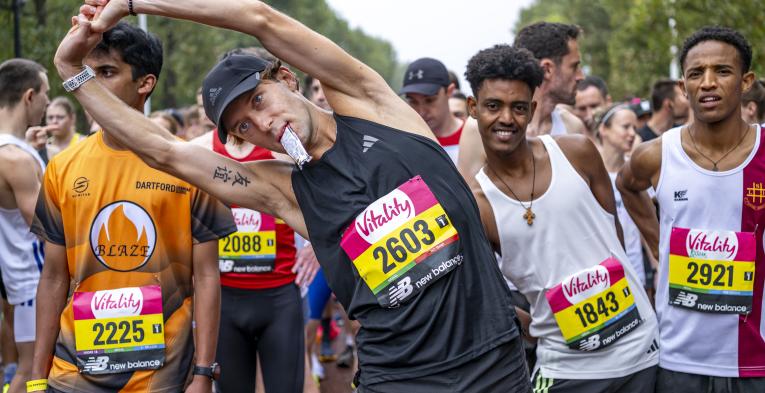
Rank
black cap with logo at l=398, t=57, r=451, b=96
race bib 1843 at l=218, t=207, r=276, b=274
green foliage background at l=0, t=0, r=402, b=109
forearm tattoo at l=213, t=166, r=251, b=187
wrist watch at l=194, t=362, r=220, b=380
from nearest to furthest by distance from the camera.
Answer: forearm tattoo at l=213, t=166, r=251, b=187
wrist watch at l=194, t=362, r=220, b=380
race bib 1843 at l=218, t=207, r=276, b=274
black cap with logo at l=398, t=57, r=451, b=96
green foliage background at l=0, t=0, r=402, b=109

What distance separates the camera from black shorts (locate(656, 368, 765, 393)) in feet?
14.5

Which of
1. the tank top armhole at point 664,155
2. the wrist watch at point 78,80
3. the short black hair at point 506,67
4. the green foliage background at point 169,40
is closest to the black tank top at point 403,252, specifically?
the wrist watch at point 78,80

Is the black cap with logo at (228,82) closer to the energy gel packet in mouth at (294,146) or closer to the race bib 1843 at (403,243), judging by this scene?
the energy gel packet in mouth at (294,146)

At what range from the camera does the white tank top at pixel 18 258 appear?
6.39 m

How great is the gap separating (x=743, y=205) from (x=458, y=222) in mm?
1713

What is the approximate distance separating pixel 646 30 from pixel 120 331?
26983 mm

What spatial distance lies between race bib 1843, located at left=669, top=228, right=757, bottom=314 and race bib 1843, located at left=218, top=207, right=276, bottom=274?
8.93 ft

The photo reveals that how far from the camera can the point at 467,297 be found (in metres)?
3.39

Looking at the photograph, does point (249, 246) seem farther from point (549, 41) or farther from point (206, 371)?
point (549, 41)

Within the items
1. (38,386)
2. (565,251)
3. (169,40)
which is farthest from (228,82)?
(169,40)

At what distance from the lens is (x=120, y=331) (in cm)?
396

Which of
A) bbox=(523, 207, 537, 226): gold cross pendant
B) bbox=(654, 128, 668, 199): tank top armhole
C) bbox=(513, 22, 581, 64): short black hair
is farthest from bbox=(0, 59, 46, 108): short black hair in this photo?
bbox=(654, 128, 668, 199): tank top armhole

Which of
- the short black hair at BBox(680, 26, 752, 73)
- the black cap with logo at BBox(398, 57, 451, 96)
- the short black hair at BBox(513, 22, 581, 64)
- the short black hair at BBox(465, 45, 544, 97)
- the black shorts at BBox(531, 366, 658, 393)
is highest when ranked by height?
the short black hair at BBox(680, 26, 752, 73)

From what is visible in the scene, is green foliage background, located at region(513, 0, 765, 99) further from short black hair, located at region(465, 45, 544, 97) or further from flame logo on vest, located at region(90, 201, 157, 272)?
flame logo on vest, located at region(90, 201, 157, 272)
